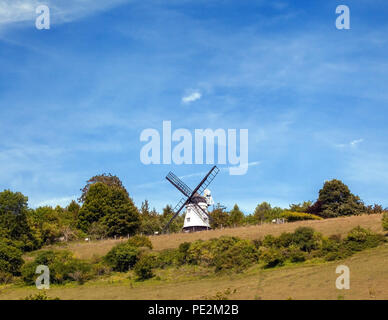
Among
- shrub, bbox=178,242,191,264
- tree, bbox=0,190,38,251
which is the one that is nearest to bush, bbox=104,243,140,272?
shrub, bbox=178,242,191,264

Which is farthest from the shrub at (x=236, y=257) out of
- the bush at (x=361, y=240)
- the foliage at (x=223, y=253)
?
the bush at (x=361, y=240)

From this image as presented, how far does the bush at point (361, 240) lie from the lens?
4960 centimetres

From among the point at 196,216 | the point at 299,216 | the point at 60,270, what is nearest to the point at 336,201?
the point at 299,216

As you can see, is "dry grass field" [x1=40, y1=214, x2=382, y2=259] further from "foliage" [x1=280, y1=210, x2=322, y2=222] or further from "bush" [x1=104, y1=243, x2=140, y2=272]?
"foliage" [x1=280, y1=210, x2=322, y2=222]

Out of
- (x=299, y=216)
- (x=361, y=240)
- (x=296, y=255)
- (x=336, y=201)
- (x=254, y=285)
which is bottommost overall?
(x=254, y=285)

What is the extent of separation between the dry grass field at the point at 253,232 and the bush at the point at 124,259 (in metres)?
7.11

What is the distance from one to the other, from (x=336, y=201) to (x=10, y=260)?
5462 cm

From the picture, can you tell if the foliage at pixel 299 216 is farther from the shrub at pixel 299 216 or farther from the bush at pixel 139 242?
the bush at pixel 139 242

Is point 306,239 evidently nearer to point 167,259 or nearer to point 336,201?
point 167,259

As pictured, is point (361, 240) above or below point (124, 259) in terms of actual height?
above

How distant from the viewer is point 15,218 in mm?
72688

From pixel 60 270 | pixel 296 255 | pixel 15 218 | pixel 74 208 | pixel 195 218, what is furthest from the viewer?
pixel 74 208

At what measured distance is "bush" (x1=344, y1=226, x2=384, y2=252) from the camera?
49603 mm
